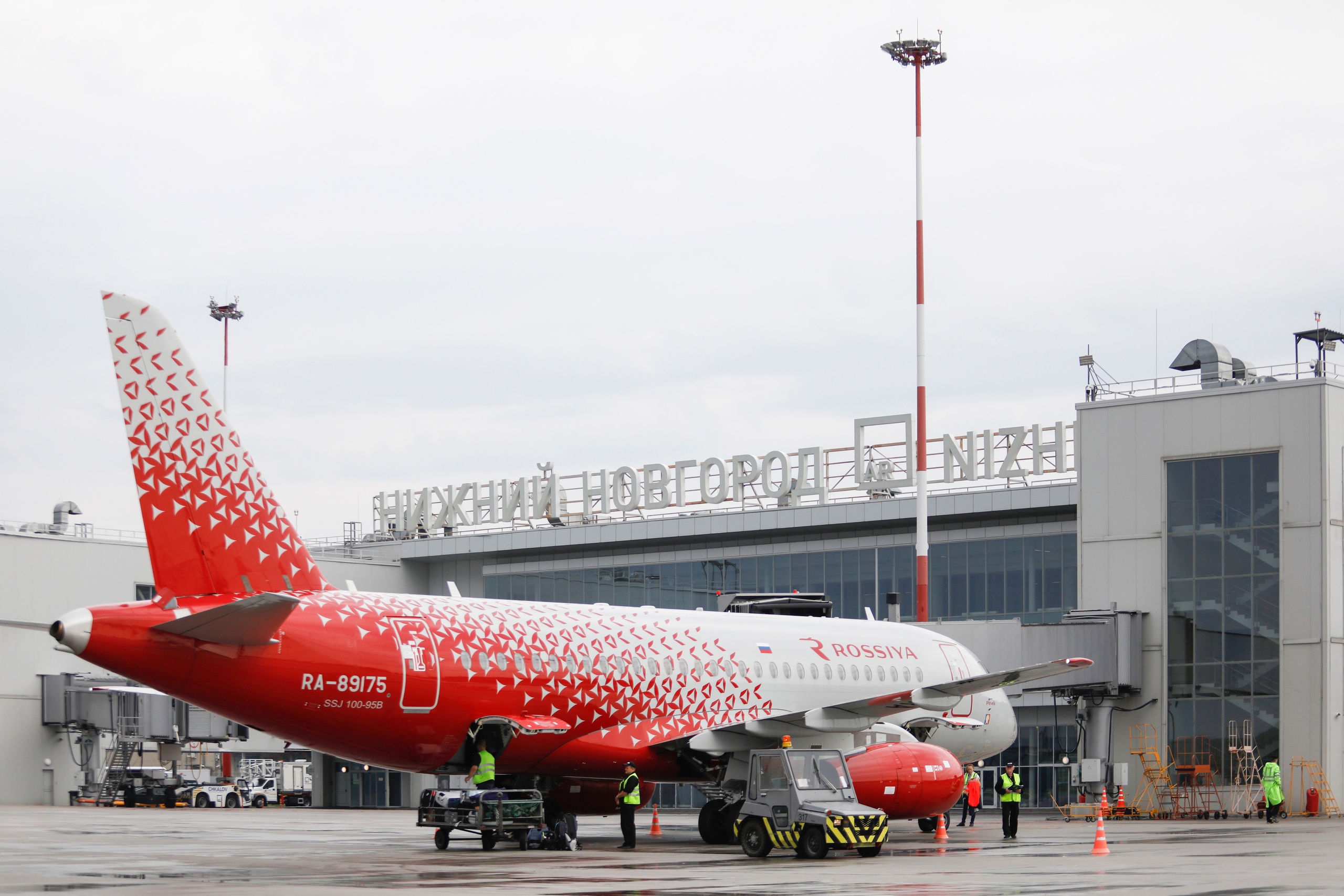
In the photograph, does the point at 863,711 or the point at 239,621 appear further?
the point at 863,711

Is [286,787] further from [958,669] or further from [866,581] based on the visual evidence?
[958,669]

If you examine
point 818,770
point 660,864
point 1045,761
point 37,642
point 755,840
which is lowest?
point 1045,761

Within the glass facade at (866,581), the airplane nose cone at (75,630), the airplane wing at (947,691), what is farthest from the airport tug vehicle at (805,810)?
the glass facade at (866,581)

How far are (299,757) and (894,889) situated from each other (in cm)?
5769

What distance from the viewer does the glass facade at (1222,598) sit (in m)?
45.2

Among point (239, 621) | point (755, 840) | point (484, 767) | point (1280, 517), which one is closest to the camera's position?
point (239, 621)

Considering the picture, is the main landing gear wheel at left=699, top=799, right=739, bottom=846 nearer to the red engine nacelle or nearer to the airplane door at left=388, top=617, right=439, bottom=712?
the red engine nacelle

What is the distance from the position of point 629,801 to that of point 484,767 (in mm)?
2560

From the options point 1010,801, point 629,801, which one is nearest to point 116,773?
point 629,801

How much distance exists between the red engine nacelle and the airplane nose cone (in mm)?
12430

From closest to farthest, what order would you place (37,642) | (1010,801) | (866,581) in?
(1010,801)
(37,642)
(866,581)

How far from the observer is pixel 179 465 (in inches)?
972

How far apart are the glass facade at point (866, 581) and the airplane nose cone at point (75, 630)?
102ft

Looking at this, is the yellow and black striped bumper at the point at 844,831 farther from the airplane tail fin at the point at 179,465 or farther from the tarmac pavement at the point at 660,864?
the airplane tail fin at the point at 179,465
